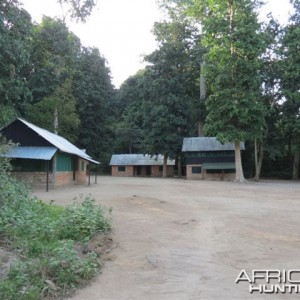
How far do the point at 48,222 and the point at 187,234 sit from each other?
351 cm

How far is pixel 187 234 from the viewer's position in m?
10.0

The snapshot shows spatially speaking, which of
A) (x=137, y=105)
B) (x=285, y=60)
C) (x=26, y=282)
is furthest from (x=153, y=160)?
(x=26, y=282)

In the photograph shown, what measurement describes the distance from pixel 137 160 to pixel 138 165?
76cm

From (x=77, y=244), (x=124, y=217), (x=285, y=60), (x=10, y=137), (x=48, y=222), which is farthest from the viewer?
(x=285, y=60)

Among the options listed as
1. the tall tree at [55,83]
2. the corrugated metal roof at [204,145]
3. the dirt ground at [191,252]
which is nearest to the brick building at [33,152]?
the tall tree at [55,83]

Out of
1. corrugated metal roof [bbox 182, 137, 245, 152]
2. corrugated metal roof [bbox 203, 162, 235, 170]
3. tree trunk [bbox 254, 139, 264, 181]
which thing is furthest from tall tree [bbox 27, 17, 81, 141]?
tree trunk [bbox 254, 139, 264, 181]

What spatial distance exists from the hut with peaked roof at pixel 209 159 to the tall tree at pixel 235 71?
7.64m

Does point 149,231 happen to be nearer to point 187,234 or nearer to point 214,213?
point 187,234

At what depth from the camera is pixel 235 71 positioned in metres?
37.0

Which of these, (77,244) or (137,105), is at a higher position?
(137,105)

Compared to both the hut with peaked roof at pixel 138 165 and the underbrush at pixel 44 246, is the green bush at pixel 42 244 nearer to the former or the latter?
the underbrush at pixel 44 246

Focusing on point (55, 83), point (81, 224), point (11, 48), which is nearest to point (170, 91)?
point (55, 83)

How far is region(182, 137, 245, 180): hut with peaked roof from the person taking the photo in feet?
150

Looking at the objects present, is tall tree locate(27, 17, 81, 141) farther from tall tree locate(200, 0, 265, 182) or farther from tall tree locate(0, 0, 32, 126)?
tall tree locate(200, 0, 265, 182)
